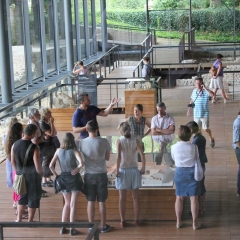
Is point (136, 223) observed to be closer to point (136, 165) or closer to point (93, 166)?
point (136, 165)

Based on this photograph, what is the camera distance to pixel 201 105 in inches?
285

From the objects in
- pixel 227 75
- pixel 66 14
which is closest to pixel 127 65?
pixel 227 75

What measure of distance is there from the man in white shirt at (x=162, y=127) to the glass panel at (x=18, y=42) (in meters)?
4.28

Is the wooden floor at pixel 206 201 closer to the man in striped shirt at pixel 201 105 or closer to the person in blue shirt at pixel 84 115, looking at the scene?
the man in striped shirt at pixel 201 105

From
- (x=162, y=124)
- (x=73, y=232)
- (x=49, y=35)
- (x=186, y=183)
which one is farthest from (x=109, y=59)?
(x=49, y=35)

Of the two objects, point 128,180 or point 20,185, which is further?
point 128,180

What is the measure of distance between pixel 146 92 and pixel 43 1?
5.04 m

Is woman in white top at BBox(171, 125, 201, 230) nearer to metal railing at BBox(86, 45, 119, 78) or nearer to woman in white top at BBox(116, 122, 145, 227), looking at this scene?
woman in white top at BBox(116, 122, 145, 227)

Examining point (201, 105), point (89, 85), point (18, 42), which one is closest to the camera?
point (201, 105)

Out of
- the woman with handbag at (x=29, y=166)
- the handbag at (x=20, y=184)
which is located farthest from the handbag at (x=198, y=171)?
the handbag at (x=20, y=184)

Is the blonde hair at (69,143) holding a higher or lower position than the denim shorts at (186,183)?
higher

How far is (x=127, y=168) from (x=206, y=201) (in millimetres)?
1013

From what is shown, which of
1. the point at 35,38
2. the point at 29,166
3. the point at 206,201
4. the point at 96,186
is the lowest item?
the point at 206,201

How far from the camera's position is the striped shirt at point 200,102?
718 centimetres
